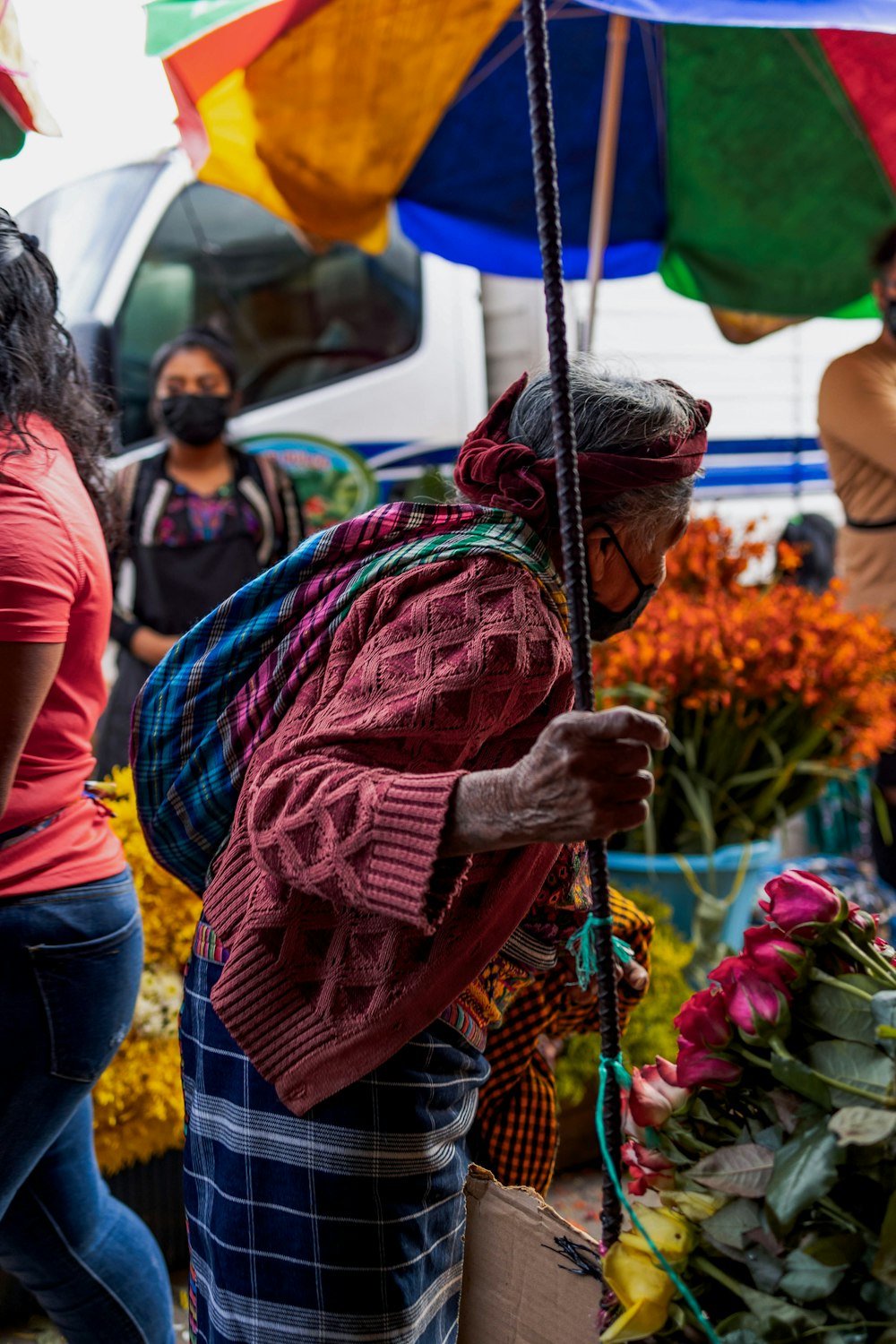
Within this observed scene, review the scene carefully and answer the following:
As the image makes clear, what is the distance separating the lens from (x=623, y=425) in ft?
4.52

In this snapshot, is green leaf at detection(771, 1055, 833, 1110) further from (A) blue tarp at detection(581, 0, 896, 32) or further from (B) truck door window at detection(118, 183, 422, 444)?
(B) truck door window at detection(118, 183, 422, 444)

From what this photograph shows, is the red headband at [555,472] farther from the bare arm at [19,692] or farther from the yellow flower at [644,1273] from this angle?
the yellow flower at [644,1273]

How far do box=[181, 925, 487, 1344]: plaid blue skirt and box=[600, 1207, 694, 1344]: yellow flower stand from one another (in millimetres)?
291

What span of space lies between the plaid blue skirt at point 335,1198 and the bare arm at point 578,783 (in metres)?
0.42

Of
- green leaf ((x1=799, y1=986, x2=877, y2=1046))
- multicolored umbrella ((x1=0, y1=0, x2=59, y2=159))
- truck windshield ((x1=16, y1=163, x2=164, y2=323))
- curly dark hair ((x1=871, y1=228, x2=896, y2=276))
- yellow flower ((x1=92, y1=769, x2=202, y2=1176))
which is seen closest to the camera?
green leaf ((x1=799, y1=986, x2=877, y2=1046))

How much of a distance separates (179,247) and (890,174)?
9.18 ft

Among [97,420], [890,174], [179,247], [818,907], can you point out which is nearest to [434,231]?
[179,247]

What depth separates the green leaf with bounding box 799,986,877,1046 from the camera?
111 cm

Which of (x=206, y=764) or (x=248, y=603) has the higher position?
(x=248, y=603)

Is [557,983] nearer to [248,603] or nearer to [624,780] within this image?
[248,603]

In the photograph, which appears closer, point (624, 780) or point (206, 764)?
point (624, 780)

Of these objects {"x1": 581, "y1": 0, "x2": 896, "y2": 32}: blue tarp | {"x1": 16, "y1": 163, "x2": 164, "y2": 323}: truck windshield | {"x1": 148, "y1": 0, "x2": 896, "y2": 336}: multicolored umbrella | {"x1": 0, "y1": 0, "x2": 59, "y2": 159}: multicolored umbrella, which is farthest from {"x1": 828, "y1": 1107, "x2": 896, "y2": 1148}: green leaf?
{"x1": 16, "y1": 163, "x2": 164, "y2": 323}: truck windshield

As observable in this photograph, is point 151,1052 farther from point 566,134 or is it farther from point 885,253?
point 566,134

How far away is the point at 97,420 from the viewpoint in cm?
192
